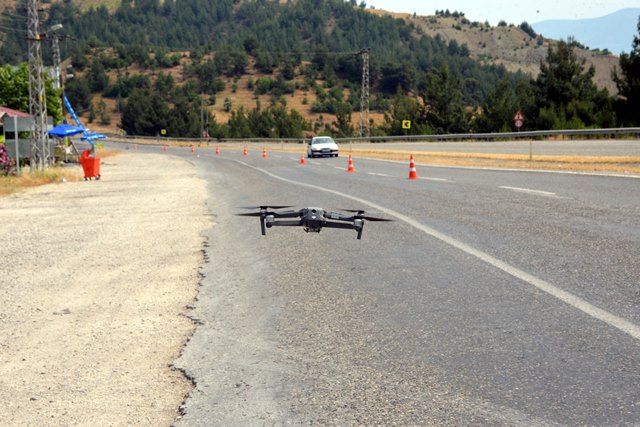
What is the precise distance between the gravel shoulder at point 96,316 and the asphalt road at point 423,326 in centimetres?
26

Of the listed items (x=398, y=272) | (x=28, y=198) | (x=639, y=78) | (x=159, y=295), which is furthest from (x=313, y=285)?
(x=639, y=78)

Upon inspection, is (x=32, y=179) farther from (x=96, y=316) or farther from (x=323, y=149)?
(x=323, y=149)

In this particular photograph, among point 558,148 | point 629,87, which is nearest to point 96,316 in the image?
point 558,148

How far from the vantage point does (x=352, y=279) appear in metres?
7.95

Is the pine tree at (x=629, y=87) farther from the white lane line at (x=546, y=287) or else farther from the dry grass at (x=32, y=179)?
the white lane line at (x=546, y=287)

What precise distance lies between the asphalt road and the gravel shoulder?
0.86ft

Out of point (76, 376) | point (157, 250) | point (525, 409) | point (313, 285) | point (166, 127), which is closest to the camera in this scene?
point (525, 409)

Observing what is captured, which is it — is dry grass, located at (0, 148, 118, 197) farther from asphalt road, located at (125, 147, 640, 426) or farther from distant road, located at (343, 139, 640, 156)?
distant road, located at (343, 139, 640, 156)

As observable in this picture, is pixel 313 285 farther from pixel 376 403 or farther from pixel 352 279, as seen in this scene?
pixel 376 403

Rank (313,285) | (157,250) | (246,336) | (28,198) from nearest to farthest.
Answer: (246,336), (313,285), (157,250), (28,198)

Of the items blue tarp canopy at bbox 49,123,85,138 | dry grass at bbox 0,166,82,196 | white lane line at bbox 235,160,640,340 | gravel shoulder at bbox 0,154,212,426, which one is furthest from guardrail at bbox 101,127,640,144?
gravel shoulder at bbox 0,154,212,426

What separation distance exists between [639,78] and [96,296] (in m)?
51.0

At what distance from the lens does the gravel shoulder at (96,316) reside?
14.9 feet

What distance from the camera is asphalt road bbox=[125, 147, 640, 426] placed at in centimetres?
427
